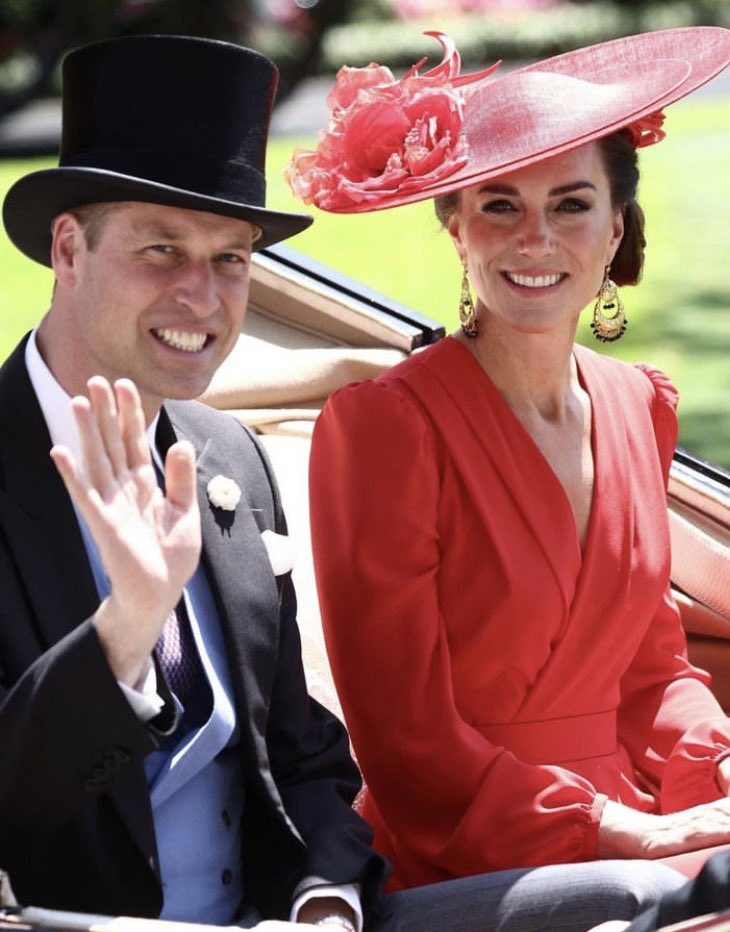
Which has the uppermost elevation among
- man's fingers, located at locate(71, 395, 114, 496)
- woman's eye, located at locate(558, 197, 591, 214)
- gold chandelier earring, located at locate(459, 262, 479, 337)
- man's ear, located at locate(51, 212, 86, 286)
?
man's ear, located at locate(51, 212, 86, 286)

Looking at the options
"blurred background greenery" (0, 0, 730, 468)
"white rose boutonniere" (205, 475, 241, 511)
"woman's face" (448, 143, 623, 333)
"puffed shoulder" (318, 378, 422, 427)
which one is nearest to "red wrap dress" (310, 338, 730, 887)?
"puffed shoulder" (318, 378, 422, 427)

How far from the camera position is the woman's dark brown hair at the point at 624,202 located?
2869mm

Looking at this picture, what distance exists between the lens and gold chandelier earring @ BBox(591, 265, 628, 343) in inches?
119

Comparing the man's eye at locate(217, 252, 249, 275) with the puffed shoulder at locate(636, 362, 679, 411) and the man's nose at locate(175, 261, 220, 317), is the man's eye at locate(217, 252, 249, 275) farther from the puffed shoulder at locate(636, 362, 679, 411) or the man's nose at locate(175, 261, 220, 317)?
the puffed shoulder at locate(636, 362, 679, 411)

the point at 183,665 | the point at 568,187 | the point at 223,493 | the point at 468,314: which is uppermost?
the point at 568,187

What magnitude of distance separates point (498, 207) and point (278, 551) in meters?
0.72

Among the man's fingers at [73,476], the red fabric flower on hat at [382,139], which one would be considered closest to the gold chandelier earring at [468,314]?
the red fabric flower on hat at [382,139]

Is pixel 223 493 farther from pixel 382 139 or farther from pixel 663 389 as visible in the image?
pixel 663 389

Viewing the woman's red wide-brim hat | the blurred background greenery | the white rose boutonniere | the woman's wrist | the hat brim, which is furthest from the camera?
the blurred background greenery

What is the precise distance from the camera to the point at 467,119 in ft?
9.39

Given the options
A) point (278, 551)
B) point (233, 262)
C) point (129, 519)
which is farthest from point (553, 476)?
point (129, 519)

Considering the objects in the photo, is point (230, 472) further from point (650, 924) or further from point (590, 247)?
point (650, 924)

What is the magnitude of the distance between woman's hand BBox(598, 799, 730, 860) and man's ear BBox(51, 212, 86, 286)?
3.78ft

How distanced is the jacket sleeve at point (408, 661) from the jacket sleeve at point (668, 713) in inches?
10.3
